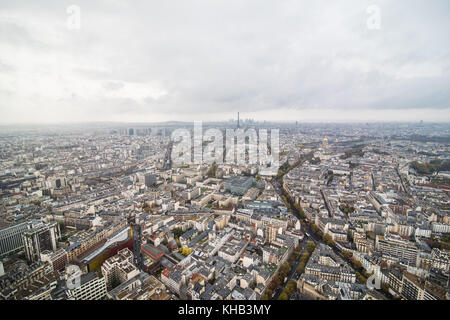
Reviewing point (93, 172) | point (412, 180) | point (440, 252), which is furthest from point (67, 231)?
point (412, 180)

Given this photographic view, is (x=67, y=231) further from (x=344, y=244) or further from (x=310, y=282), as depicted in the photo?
(x=344, y=244)

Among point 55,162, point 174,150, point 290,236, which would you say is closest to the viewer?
point 290,236

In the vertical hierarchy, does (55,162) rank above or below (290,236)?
above

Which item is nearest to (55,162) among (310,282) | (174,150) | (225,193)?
(174,150)

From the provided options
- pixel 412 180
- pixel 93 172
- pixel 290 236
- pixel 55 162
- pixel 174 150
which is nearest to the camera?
pixel 290 236
